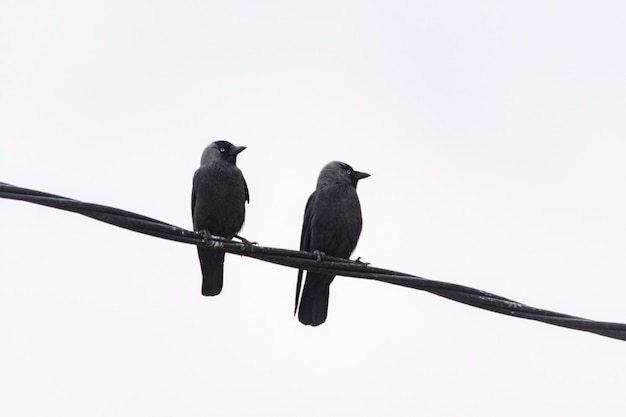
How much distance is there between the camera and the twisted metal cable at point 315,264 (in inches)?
174

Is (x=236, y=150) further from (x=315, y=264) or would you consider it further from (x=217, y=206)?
(x=315, y=264)

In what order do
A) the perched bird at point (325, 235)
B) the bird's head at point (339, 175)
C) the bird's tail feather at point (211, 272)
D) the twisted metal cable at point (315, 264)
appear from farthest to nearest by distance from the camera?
1. the bird's head at point (339, 175)
2. the bird's tail feather at point (211, 272)
3. the perched bird at point (325, 235)
4. the twisted metal cable at point (315, 264)

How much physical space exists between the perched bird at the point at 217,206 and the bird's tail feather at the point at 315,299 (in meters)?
0.79

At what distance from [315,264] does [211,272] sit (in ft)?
10.8

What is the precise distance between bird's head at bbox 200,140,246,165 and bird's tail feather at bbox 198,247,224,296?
880 mm

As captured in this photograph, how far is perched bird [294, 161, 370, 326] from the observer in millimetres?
8125

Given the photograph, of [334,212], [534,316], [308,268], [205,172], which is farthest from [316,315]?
[534,316]

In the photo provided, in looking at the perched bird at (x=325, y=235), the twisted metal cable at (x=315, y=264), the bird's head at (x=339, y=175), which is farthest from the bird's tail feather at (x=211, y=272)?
the twisted metal cable at (x=315, y=264)

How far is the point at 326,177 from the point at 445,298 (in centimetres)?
391

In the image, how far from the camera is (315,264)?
201 inches

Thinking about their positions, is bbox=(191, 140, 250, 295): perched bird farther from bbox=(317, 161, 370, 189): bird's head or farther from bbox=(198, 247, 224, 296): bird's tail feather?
bbox=(317, 161, 370, 189): bird's head

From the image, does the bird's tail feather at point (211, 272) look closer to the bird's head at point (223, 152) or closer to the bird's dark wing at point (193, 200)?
the bird's dark wing at point (193, 200)

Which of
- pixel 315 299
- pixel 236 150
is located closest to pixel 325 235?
pixel 315 299

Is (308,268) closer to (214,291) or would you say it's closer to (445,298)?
(445,298)
